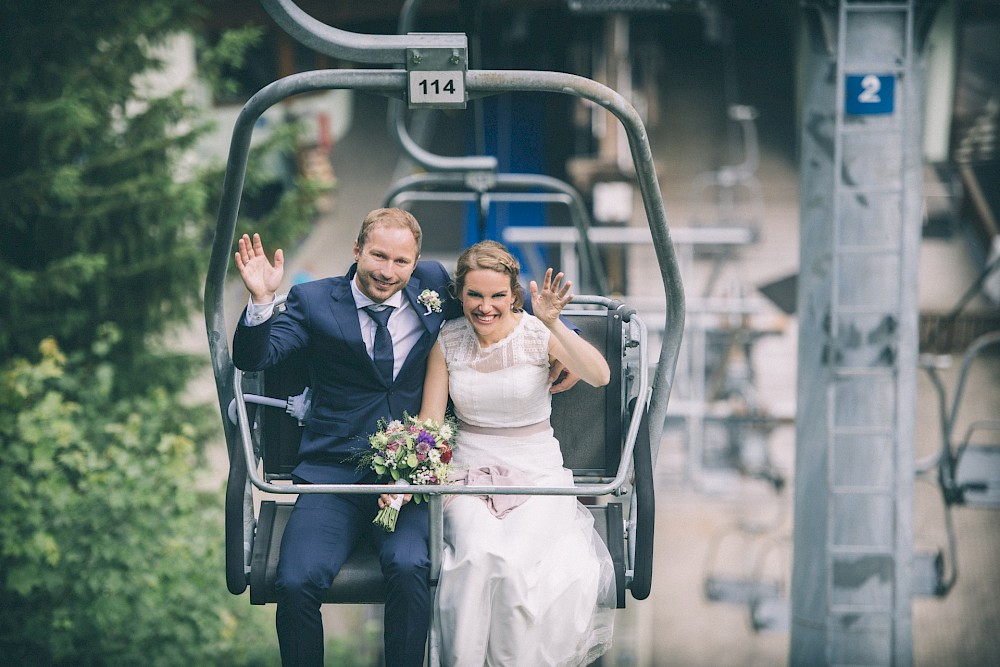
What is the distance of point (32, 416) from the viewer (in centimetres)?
521

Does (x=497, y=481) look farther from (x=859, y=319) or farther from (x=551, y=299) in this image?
(x=859, y=319)


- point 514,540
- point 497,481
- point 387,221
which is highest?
point 387,221

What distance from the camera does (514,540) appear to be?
302 cm

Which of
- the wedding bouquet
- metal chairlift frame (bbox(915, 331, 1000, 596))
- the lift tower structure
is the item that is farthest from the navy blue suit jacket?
metal chairlift frame (bbox(915, 331, 1000, 596))

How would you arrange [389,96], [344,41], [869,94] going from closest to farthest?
[344,41]
[389,96]
[869,94]

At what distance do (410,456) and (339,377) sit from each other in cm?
39

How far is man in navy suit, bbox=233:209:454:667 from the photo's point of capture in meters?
2.87

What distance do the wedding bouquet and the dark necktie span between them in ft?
0.61

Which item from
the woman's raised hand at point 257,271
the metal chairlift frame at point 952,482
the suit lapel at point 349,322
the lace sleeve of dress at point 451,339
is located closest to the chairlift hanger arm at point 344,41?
the woman's raised hand at point 257,271

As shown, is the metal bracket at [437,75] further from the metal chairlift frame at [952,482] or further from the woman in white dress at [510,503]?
the metal chairlift frame at [952,482]

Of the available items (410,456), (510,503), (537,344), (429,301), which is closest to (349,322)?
(429,301)

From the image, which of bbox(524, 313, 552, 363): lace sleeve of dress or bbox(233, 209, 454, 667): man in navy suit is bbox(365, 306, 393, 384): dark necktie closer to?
bbox(233, 209, 454, 667): man in navy suit

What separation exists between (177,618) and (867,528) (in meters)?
3.59

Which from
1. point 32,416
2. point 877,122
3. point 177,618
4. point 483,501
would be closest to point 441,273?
point 483,501
